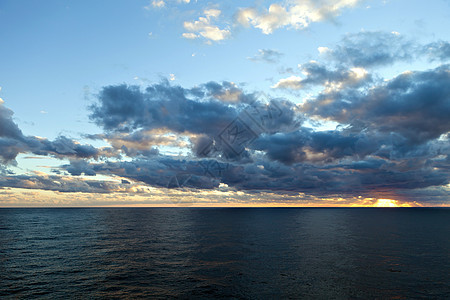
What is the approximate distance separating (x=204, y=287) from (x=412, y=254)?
51572 mm

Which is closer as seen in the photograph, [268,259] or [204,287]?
[204,287]

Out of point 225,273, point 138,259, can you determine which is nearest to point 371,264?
point 225,273

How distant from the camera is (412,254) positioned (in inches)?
2516

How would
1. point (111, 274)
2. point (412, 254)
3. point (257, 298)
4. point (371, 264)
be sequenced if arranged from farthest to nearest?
point (412, 254), point (371, 264), point (111, 274), point (257, 298)

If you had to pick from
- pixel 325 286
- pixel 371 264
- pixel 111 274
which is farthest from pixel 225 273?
pixel 371 264

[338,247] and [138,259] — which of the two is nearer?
[138,259]

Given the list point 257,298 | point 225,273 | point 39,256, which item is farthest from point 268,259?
point 39,256

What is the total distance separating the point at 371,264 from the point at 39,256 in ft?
215

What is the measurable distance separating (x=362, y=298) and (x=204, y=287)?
19.8 m

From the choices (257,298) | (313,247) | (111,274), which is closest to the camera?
(257,298)

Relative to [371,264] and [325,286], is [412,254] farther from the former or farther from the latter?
[325,286]

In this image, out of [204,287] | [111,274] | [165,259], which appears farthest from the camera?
[165,259]

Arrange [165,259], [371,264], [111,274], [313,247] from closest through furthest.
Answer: [111,274] < [371,264] < [165,259] < [313,247]

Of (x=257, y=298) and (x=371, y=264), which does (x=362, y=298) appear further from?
(x=371, y=264)
